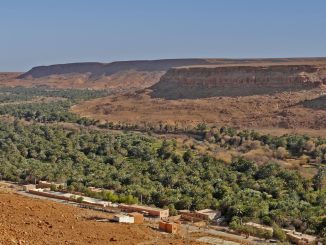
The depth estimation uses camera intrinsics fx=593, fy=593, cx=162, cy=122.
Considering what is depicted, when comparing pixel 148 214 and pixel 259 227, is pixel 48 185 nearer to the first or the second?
pixel 148 214

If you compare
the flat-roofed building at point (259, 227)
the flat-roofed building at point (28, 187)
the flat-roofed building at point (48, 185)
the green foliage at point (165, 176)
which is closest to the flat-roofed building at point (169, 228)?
the green foliage at point (165, 176)

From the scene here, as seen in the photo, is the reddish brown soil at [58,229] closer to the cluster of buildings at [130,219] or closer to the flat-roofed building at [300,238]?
the cluster of buildings at [130,219]

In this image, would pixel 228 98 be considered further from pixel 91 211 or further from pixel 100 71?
pixel 100 71

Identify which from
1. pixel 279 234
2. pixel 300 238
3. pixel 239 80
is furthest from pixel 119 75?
pixel 300 238

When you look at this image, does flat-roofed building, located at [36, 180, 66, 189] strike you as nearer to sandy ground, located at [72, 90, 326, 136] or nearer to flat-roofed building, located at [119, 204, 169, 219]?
flat-roofed building, located at [119, 204, 169, 219]

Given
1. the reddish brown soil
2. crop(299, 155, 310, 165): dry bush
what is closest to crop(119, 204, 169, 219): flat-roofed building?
the reddish brown soil

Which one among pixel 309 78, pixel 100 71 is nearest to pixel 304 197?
pixel 309 78
